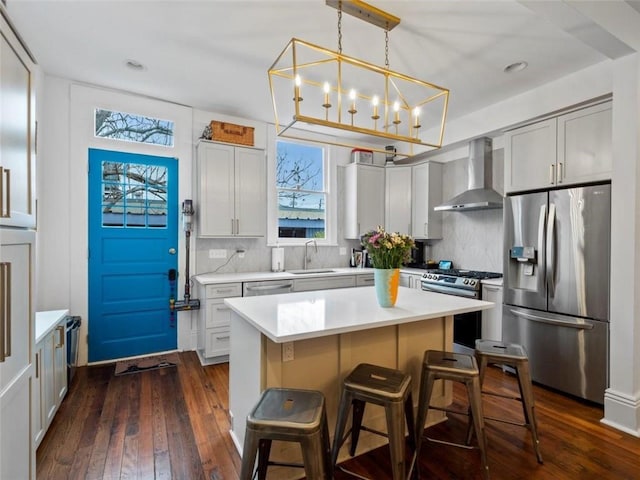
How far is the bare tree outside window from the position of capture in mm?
3527

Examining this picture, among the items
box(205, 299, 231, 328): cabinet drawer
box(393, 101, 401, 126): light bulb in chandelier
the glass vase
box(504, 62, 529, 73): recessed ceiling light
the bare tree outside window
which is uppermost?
box(504, 62, 529, 73): recessed ceiling light

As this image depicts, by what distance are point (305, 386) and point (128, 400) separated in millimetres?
1780

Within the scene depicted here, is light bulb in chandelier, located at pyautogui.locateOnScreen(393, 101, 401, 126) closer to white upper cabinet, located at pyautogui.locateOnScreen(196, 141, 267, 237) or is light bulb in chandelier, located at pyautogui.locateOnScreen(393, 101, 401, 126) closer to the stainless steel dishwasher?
white upper cabinet, located at pyautogui.locateOnScreen(196, 141, 267, 237)

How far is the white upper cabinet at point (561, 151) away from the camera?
265 cm

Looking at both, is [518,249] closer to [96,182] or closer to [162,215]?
[162,215]

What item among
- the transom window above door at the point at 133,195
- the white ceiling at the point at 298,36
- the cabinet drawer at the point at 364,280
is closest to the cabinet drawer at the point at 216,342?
the transom window above door at the point at 133,195

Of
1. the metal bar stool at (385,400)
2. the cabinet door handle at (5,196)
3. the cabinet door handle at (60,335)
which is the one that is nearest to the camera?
the cabinet door handle at (5,196)

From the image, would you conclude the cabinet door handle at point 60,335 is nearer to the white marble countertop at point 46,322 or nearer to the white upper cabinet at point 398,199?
the white marble countertop at point 46,322

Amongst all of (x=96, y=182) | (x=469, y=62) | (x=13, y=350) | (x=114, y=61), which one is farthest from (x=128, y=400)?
(x=469, y=62)

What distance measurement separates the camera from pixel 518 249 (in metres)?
3.15

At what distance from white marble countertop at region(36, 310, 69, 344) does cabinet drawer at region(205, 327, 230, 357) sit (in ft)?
4.29

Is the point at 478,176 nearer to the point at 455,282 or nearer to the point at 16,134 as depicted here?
the point at 455,282

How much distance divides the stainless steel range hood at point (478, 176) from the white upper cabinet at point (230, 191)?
2433 mm

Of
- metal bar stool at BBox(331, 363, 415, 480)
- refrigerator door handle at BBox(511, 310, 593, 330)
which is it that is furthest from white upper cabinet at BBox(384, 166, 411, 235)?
metal bar stool at BBox(331, 363, 415, 480)
